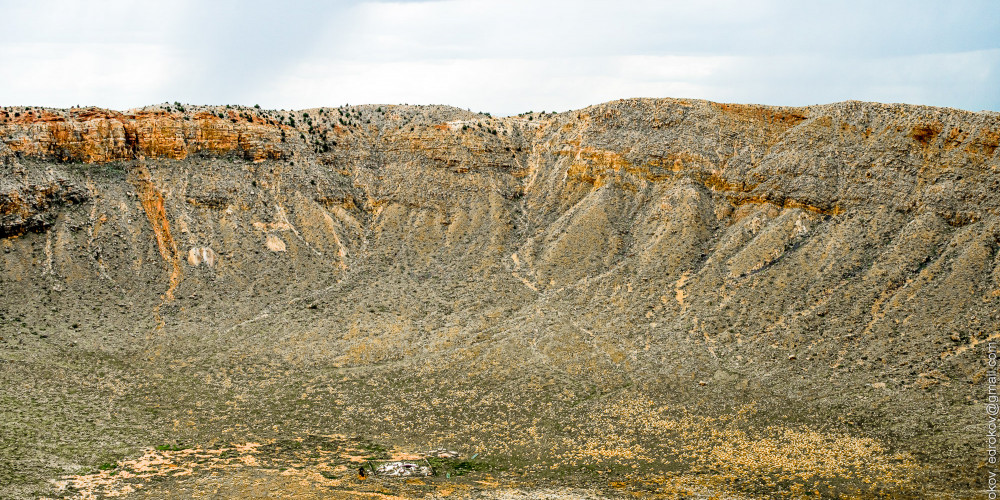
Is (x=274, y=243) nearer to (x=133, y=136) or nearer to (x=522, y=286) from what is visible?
(x=133, y=136)

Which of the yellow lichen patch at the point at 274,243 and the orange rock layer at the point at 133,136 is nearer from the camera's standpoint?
the orange rock layer at the point at 133,136

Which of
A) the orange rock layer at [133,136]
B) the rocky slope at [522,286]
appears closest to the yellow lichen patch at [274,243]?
the rocky slope at [522,286]

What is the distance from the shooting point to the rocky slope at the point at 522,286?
111ft

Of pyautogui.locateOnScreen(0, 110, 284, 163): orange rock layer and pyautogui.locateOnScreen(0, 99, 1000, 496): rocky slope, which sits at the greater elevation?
pyautogui.locateOnScreen(0, 110, 284, 163): orange rock layer

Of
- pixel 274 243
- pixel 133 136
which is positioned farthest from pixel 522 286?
pixel 133 136

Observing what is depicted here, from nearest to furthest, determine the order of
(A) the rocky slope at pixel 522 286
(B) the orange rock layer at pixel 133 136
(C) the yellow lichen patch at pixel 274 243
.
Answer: (A) the rocky slope at pixel 522 286
(B) the orange rock layer at pixel 133 136
(C) the yellow lichen patch at pixel 274 243

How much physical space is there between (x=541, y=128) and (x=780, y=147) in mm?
19345

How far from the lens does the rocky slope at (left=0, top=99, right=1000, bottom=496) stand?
33.8 metres

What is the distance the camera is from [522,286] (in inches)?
1921

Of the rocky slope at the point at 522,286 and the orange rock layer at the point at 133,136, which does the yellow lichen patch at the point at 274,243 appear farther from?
the orange rock layer at the point at 133,136

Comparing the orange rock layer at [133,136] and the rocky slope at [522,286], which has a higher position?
the orange rock layer at [133,136]

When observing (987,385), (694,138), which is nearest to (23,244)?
(694,138)

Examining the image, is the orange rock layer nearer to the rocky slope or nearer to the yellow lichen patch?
the rocky slope

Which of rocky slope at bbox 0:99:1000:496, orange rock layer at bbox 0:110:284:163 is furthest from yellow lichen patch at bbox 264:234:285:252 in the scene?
orange rock layer at bbox 0:110:284:163
